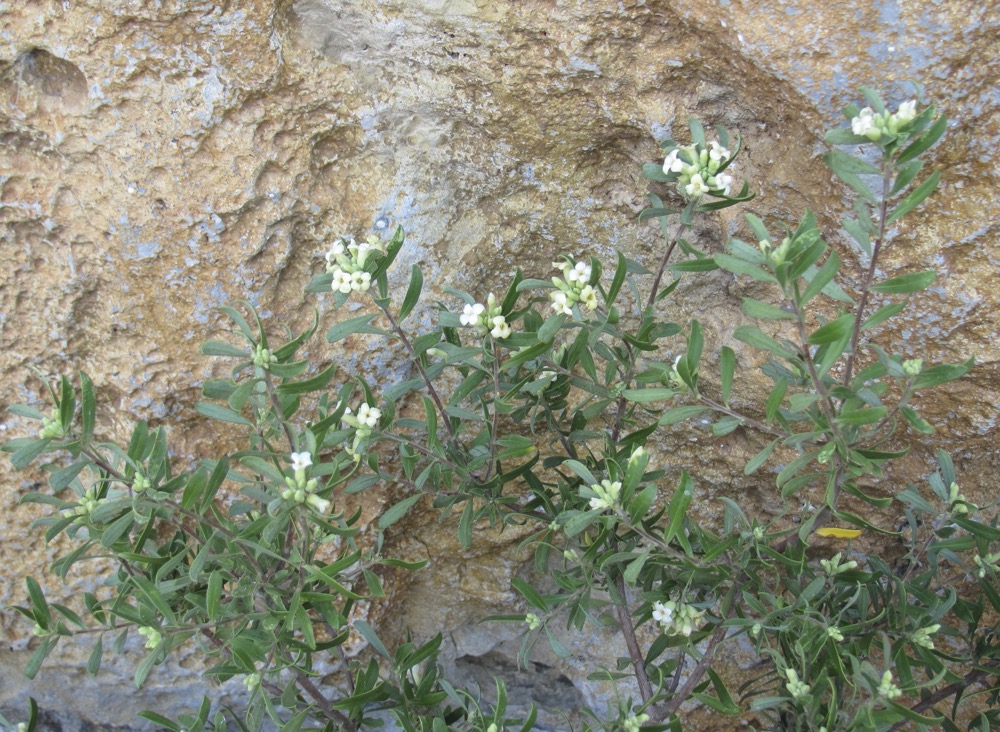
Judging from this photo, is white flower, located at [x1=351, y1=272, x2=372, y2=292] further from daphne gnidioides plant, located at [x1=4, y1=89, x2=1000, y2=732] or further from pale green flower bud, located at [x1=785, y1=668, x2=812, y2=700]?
pale green flower bud, located at [x1=785, y1=668, x2=812, y2=700]

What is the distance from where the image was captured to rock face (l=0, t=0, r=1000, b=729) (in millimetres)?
1873

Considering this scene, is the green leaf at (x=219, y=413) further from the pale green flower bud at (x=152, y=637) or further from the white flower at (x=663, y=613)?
the white flower at (x=663, y=613)

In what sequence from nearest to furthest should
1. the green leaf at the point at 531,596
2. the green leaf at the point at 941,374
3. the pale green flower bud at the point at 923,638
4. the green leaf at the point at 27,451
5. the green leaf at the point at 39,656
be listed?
the green leaf at the point at 941,374 → the green leaf at the point at 27,451 → the pale green flower bud at the point at 923,638 → the green leaf at the point at 39,656 → the green leaf at the point at 531,596

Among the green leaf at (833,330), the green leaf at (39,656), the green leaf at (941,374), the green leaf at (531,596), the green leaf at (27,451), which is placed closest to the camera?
the green leaf at (833,330)

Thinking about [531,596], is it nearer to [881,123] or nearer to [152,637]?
[152,637]

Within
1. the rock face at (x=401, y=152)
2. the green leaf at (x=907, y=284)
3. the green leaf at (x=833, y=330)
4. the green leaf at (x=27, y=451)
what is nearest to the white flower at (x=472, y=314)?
the rock face at (x=401, y=152)

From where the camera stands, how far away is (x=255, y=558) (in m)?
1.84

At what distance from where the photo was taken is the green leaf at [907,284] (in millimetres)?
1479

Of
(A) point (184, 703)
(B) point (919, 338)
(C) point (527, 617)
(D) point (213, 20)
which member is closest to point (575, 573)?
(C) point (527, 617)

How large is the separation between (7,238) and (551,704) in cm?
203

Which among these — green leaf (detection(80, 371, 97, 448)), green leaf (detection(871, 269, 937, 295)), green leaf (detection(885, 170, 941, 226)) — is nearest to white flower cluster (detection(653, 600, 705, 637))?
green leaf (detection(871, 269, 937, 295))

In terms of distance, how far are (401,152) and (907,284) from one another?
3.97 feet

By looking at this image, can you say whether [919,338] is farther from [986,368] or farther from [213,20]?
[213,20]

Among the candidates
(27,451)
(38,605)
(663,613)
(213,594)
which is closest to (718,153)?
(663,613)
